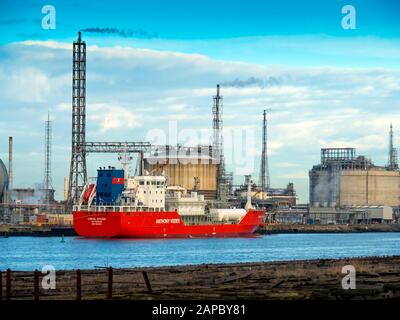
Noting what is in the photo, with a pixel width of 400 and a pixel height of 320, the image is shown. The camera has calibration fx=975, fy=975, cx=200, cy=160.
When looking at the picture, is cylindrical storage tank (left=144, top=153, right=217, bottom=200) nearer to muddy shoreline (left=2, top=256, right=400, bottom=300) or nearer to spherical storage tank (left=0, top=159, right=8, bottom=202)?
spherical storage tank (left=0, top=159, right=8, bottom=202)

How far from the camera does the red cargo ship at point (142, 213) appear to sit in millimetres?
93750

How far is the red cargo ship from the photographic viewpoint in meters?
93.8

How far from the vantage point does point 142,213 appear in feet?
310

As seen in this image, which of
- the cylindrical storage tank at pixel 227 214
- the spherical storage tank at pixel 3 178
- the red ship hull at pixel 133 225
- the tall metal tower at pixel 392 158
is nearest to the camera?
the red ship hull at pixel 133 225

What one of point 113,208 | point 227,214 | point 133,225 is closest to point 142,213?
point 133,225

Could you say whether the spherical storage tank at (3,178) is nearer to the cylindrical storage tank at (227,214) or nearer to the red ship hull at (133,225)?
the cylindrical storage tank at (227,214)

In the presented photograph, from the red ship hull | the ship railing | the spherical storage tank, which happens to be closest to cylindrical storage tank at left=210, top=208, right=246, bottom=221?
the red ship hull

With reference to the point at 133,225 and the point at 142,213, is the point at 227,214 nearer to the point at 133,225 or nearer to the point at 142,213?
the point at 142,213

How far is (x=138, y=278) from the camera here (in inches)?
1291

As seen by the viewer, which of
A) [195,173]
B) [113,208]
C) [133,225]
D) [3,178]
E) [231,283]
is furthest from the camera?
[195,173]

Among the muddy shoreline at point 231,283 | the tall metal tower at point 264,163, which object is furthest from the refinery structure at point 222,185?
the muddy shoreline at point 231,283
